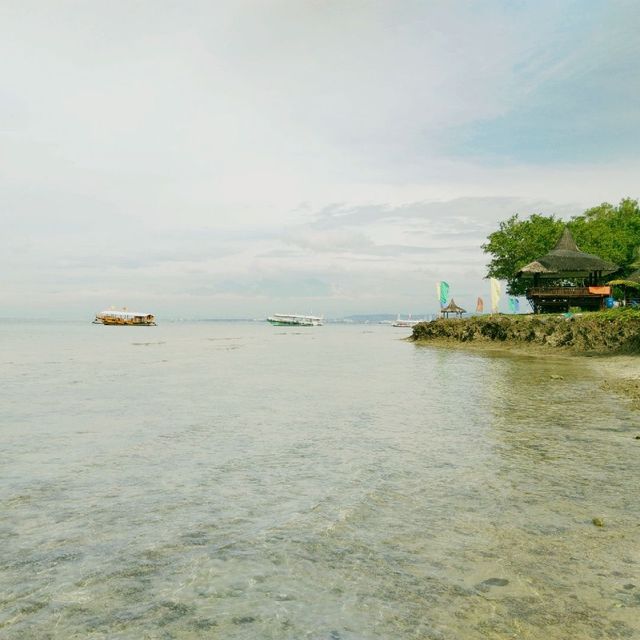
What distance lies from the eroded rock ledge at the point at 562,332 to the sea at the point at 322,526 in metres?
25.6

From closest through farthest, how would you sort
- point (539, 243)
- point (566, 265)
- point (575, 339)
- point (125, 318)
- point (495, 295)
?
Result: point (575, 339), point (566, 265), point (495, 295), point (539, 243), point (125, 318)

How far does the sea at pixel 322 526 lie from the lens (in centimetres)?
414

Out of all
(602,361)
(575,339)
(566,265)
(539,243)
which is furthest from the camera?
(539,243)

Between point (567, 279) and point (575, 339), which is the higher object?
point (567, 279)

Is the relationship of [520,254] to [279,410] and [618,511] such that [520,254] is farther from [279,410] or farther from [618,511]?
[618,511]

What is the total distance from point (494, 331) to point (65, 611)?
50.1 meters

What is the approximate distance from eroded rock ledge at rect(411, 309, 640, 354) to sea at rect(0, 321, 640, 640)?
83.9 ft

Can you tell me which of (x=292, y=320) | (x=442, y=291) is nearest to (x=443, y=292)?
(x=442, y=291)

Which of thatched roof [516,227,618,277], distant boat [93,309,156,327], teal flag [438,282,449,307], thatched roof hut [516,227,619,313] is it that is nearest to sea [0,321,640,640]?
thatched roof [516,227,618,277]

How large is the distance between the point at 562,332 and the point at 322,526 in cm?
3990

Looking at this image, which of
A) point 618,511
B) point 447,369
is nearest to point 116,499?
point 618,511

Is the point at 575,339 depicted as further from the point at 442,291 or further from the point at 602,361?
the point at 442,291

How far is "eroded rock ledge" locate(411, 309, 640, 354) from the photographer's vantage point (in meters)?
35.9

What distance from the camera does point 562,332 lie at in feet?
134
